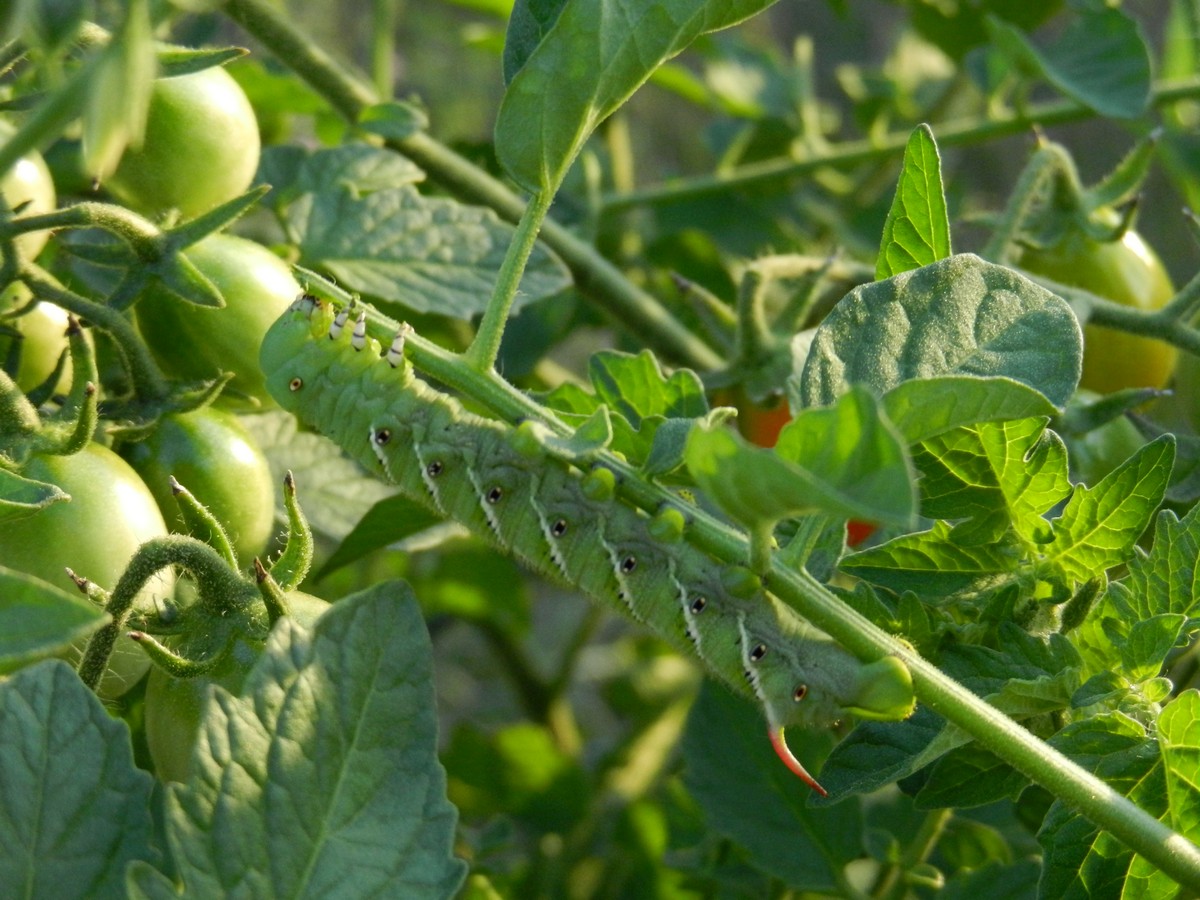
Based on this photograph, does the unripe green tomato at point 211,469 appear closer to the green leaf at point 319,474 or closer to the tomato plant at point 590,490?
the tomato plant at point 590,490

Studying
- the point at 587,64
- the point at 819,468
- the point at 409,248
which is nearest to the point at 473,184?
the point at 409,248

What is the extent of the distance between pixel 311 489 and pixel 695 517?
1.37 ft

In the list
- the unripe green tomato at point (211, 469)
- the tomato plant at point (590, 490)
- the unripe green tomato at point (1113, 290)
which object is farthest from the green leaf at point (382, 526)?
the unripe green tomato at point (1113, 290)

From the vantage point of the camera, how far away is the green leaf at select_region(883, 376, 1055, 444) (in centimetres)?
60

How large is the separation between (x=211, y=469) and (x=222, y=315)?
11cm

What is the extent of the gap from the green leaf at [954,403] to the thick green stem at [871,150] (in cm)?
105

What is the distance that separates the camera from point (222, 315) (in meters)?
0.88

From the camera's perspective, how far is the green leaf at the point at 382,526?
992 mm

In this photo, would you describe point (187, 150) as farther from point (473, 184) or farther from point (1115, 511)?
point (1115, 511)

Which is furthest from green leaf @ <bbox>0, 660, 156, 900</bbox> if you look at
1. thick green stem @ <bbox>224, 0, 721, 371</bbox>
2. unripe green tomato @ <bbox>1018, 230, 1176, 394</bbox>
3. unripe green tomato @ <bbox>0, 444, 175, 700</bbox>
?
unripe green tomato @ <bbox>1018, 230, 1176, 394</bbox>

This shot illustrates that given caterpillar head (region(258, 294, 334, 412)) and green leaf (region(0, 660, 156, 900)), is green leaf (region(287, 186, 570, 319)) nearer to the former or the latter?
caterpillar head (region(258, 294, 334, 412))

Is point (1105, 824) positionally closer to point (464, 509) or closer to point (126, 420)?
point (464, 509)

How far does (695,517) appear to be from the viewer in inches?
30.1

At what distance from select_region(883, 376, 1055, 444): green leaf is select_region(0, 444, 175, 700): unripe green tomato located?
0.45 metres
